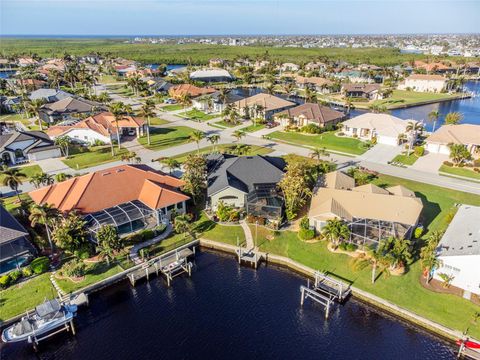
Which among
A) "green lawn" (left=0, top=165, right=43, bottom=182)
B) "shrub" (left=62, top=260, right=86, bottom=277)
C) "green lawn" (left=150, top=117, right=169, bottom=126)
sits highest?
"green lawn" (left=150, top=117, right=169, bottom=126)

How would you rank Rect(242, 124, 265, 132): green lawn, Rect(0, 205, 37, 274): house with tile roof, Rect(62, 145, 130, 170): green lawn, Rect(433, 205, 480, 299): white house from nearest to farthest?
1. Rect(433, 205, 480, 299): white house
2. Rect(0, 205, 37, 274): house with tile roof
3. Rect(62, 145, 130, 170): green lawn
4. Rect(242, 124, 265, 132): green lawn

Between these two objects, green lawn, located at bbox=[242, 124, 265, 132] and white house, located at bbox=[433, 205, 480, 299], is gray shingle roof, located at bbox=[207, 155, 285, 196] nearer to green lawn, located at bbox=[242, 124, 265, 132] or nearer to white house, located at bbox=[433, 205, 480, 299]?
white house, located at bbox=[433, 205, 480, 299]

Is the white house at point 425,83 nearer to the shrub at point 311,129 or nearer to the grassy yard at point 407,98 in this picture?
the grassy yard at point 407,98

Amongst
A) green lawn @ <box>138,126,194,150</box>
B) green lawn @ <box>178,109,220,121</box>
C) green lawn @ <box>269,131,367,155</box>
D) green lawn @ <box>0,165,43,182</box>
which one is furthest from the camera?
green lawn @ <box>178,109,220,121</box>

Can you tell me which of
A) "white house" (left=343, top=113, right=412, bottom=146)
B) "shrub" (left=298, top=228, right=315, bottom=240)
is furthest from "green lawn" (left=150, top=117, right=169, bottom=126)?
"shrub" (left=298, top=228, right=315, bottom=240)

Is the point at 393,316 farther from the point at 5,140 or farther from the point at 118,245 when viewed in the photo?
the point at 5,140

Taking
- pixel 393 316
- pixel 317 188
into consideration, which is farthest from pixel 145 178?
pixel 393 316
